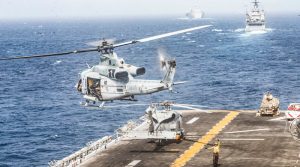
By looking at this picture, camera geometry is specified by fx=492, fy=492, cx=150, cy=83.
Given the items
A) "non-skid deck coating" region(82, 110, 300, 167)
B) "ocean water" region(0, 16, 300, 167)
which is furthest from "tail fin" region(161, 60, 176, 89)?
"non-skid deck coating" region(82, 110, 300, 167)

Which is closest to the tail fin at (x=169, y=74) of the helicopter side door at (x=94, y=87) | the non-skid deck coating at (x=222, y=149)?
the helicopter side door at (x=94, y=87)

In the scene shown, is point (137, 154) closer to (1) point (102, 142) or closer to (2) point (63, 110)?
(1) point (102, 142)

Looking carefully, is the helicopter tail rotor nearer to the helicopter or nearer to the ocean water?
the ocean water

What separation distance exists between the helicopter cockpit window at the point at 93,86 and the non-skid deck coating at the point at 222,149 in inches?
212

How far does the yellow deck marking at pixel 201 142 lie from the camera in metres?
37.1

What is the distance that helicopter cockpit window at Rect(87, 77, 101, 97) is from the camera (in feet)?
122

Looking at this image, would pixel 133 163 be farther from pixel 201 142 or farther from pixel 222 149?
pixel 201 142

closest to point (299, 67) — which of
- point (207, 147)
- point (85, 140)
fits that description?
point (85, 140)

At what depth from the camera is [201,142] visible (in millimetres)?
42500

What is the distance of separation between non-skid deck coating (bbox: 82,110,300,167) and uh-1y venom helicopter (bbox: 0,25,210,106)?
5.20 metres

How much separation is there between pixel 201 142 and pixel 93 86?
36.9ft

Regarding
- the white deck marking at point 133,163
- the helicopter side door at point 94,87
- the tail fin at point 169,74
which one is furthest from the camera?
the helicopter side door at point 94,87

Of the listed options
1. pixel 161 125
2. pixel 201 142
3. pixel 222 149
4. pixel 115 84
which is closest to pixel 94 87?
pixel 115 84

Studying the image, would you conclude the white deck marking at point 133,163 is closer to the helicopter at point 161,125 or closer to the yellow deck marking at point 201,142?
the helicopter at point 161,125
